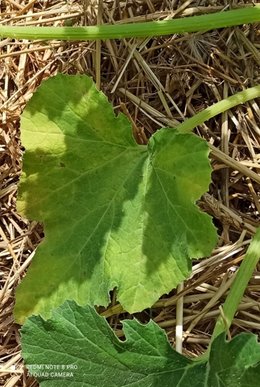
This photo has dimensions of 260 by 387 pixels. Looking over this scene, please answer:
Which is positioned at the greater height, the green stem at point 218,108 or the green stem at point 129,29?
the green stem at point 129,29

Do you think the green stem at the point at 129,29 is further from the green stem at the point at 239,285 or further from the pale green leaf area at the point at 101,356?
the pale green leaf area at the point at 101,356

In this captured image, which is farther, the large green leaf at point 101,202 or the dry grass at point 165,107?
the dry grass at point 165,107

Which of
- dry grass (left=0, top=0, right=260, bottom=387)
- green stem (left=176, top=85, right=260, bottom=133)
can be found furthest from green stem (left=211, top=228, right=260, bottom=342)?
green stem (left=176, top=85, right=260, bottom=133)

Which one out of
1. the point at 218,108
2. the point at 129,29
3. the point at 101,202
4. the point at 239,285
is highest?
the point at 129,29

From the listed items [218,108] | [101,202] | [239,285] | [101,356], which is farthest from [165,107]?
[101,356]

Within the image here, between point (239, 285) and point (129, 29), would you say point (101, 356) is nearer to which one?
point (239, 285)

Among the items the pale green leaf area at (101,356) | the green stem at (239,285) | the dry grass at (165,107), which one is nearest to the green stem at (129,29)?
the dry grass at (165,107)
